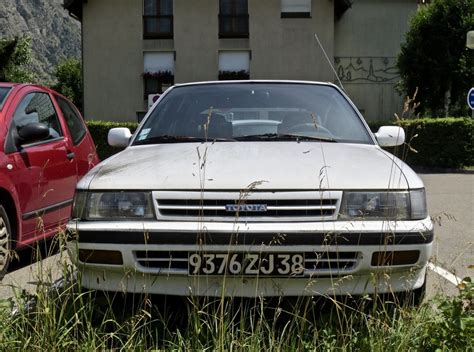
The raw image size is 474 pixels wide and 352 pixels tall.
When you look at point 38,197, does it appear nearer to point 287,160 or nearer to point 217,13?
point 287,160

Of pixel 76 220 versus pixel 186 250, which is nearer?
pixel 186 250

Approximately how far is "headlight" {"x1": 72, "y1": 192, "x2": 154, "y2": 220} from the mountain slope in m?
117

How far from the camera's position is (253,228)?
9.57 ft

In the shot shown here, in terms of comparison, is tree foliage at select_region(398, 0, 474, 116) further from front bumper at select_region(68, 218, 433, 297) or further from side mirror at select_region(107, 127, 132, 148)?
front bumper at select_region(68, 218, 433, 297)

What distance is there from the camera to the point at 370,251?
9.66 ft

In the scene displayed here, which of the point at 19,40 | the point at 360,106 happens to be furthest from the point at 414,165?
the point at 19,40

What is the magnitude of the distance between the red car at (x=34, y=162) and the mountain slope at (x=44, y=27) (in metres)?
114

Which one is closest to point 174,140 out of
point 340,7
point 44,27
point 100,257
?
point 100,257

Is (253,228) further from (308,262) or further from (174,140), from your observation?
(174,140)

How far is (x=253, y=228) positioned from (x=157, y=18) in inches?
Answer: 1124

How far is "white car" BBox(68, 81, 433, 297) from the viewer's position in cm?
292

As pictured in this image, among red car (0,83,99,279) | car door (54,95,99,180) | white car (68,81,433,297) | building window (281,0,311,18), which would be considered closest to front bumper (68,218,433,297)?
white car (68,81,433,297)

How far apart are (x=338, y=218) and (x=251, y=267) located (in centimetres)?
51

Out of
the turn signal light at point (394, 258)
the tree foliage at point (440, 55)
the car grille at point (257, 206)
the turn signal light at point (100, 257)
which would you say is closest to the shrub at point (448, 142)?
the tree foliage at point (440, 55)
